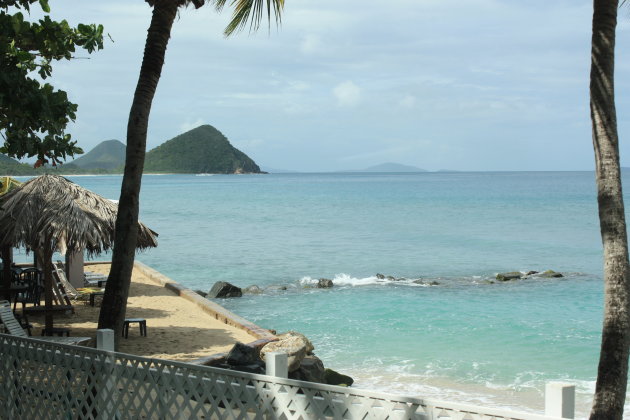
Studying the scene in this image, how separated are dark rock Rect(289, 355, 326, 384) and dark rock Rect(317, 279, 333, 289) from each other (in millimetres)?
14104

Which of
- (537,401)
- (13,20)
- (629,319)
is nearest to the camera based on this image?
(629,319)

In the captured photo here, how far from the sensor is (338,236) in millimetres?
46969

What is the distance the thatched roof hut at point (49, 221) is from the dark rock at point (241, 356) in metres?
3.48

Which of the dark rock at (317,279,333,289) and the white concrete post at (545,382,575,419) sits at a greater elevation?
the white concrete post at (545,382,575,419)

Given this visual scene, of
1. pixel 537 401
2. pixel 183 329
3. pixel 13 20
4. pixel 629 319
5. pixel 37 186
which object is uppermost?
pixel 13 20

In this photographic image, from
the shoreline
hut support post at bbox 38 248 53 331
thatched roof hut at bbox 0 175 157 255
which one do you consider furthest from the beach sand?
thatched roof hut at bbox 0 175 157 255

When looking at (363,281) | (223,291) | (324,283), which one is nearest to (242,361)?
(223,291)

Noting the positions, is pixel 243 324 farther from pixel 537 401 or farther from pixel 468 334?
pixel 468 334

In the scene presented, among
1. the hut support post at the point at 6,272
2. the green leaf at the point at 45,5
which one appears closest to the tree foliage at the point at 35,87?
the green leaf at the point at 45,5

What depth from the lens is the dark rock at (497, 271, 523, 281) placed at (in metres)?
27.0

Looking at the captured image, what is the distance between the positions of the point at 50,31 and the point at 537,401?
9634 mm

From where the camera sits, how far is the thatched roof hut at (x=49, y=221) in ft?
39.7

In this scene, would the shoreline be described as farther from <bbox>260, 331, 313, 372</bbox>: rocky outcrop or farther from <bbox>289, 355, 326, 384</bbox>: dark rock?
<bbox>289, 355, 326, 384</bbox>: dark rock

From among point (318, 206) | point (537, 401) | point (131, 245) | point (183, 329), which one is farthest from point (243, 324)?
point (318, 206)
